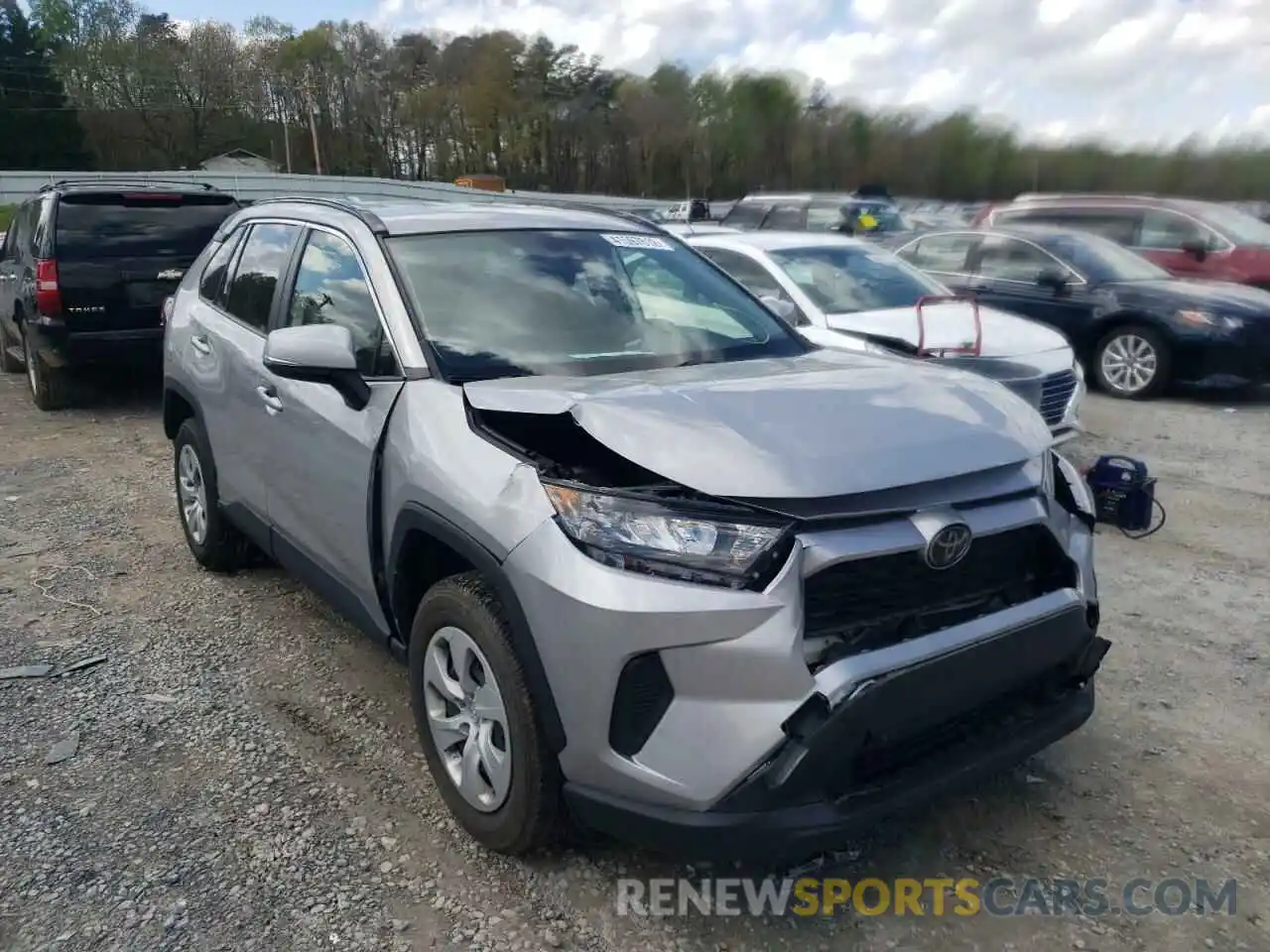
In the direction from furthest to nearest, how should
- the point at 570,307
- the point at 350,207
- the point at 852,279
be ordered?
1. the point at 852,279
2. the point at 350,207
3. the point at 570,307

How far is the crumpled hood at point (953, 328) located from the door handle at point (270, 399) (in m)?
4.07

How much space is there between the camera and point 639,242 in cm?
395

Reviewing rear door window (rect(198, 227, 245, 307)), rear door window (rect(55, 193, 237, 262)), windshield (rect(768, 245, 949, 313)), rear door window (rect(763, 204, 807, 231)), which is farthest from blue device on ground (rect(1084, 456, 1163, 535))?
rear door window (rect(763, 204, 807, 231))

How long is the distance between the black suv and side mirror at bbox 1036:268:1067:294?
707 centimetres

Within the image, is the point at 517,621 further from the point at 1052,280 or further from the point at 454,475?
the point at 1052,280

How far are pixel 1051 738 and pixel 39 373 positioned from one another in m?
8.53

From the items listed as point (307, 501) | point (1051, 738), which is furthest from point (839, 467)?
point (307, 501)

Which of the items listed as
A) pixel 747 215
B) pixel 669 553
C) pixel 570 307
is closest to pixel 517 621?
pixel 669 553

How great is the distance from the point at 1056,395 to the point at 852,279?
1.71 meters

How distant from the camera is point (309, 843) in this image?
2.86 meters

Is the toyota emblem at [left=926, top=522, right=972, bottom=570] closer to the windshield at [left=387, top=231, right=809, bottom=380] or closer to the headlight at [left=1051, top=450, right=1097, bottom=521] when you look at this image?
the headlight at [left=1051, top=450, right=1097, bottom=521]

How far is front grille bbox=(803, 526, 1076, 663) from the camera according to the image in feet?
7.60

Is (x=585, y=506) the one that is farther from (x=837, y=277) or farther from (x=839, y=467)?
(x=837, y=277)

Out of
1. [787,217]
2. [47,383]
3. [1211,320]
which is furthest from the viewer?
[787,217]
